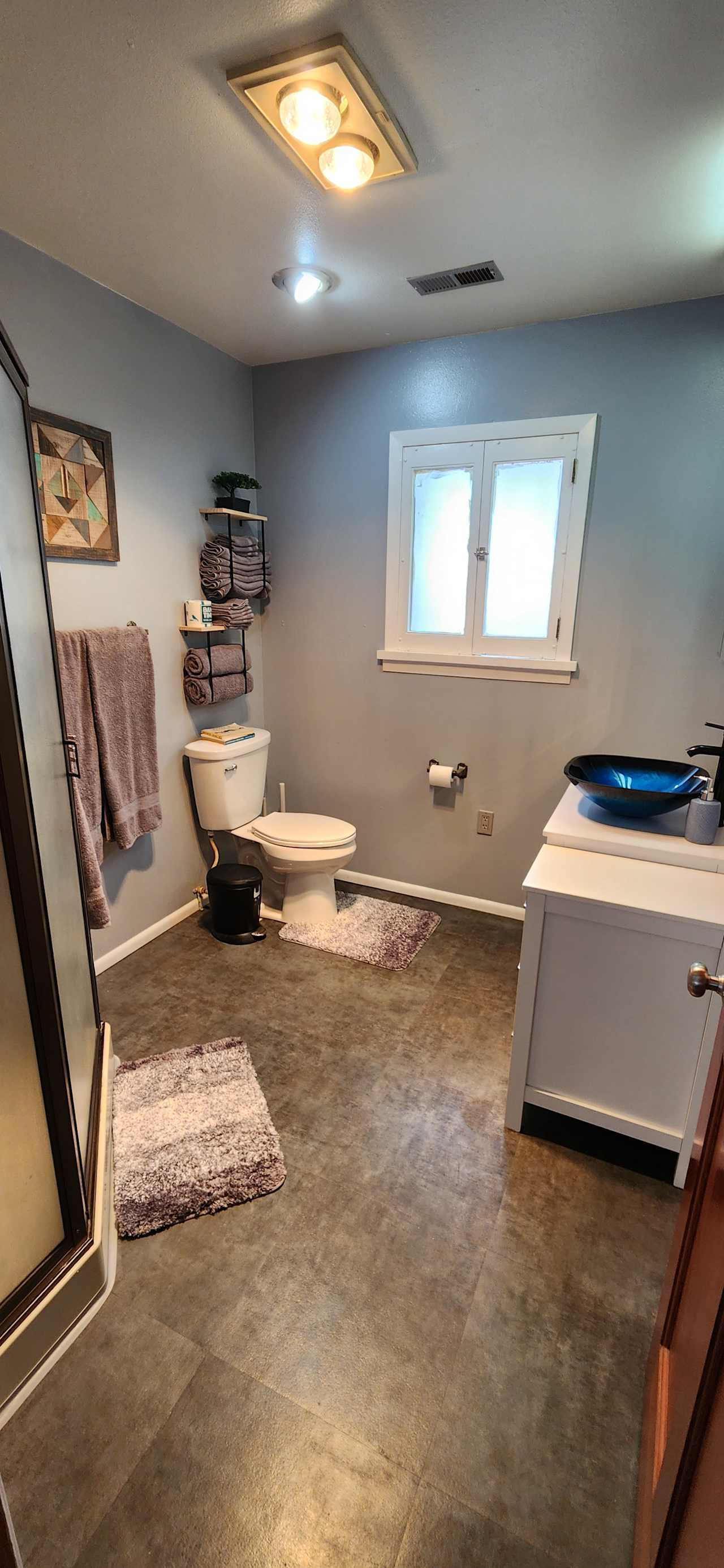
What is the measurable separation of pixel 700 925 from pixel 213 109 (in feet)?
6.58

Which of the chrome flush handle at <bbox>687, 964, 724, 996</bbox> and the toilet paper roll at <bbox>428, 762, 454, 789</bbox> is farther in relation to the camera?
the toilet paper roll at <bbox>428, 762, 454, 789</bbox>

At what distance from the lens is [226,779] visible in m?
2.76

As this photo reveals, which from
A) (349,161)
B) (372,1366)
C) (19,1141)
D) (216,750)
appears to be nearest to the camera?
(19,1141)

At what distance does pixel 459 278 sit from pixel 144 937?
2590 mm

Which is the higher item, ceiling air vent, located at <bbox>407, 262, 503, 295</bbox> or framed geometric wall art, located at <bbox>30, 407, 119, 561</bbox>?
ceiling air vent, located at <bbox>407, 262, 503, 295</bbox>

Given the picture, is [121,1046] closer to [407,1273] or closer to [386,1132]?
[386,1132]

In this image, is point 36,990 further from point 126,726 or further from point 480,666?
point 480,666

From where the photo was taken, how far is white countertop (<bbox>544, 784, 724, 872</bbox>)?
5.55ft

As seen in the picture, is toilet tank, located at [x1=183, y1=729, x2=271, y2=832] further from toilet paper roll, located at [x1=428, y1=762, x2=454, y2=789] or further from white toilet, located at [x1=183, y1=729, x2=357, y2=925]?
toilet paper roll, located at [x1=428, y1=762, x2=454, y2=789]

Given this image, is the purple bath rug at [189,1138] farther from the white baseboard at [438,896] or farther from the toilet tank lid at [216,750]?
the white baseboard at [438,896]

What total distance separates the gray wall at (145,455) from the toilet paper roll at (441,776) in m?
0.99

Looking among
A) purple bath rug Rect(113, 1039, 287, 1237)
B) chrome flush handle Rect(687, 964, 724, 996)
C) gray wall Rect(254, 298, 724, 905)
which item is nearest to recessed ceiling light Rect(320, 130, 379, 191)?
gray wall Rect(254, 298, 724, 905)

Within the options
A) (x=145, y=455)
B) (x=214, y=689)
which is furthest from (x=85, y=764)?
(x=145, y=455)

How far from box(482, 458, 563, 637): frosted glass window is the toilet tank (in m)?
1.17
